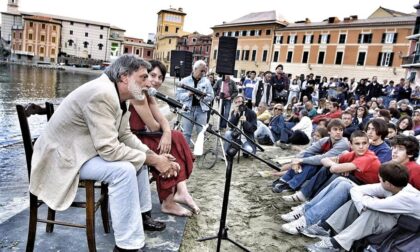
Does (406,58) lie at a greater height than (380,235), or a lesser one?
greater

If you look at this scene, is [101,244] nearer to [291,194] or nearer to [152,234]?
[152,234]

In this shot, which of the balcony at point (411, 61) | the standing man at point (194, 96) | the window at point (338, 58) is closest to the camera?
the standing man at point (194, 96)

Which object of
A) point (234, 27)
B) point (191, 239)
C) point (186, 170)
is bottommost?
point (191, 239)

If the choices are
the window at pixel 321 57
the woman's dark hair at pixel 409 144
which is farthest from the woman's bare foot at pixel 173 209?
the window at pixel 321 57

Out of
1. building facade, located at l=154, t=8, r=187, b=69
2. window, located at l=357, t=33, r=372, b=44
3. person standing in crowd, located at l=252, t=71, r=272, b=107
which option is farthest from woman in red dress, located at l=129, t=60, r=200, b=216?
building facade, located at l=154, t=8, r=187, b=69

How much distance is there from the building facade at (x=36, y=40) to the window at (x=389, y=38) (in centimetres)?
6642

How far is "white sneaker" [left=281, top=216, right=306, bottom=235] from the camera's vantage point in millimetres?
3260

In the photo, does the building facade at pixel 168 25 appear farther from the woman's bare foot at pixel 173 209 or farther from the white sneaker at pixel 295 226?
the white sneaker at pixel 295 226

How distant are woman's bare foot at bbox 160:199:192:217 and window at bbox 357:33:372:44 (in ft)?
119

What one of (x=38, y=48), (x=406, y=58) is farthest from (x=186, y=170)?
(x=38, y=48)

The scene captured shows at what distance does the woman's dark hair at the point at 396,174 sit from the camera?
2602 mm

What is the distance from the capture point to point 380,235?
2645 millimetres

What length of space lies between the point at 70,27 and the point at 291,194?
83.2 m

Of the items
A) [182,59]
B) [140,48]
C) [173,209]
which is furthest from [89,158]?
[140,48]
